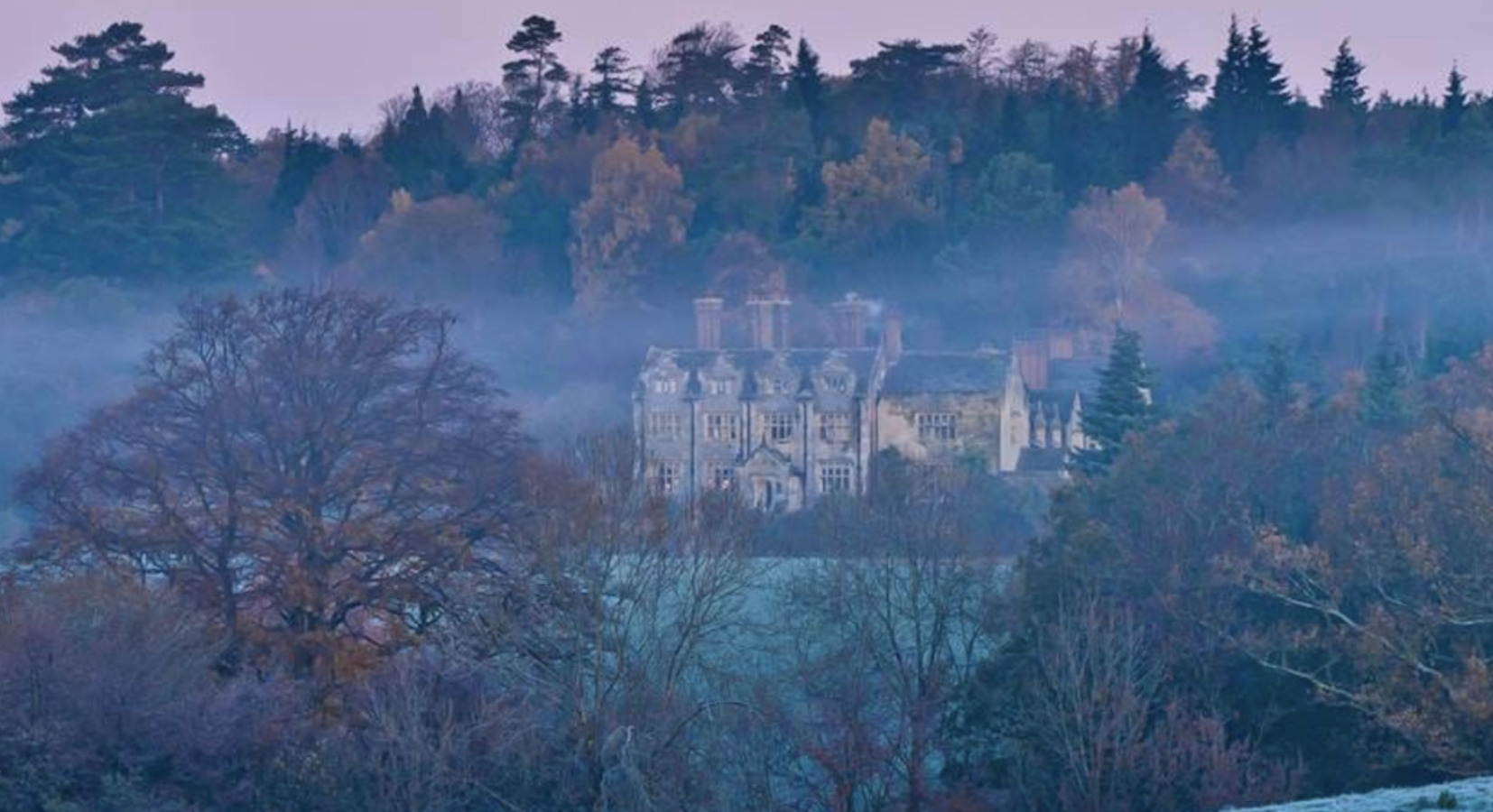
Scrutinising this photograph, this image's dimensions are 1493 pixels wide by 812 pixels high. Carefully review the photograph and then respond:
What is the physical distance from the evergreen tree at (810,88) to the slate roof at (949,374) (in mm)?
18243

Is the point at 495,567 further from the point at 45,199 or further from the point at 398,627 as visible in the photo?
the point at 45,199

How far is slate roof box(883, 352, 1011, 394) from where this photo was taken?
2019 inches

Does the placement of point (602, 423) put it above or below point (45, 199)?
below

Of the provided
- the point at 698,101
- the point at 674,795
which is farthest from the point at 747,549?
the point at 698,101

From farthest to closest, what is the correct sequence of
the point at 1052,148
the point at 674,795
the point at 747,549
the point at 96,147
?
1. the point at 1052,148
2. the point at 96,147
3. the point at 747,549
4. the point at 674,795

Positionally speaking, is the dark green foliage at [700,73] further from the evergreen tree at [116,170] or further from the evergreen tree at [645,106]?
the evergreen tree at [116,170]

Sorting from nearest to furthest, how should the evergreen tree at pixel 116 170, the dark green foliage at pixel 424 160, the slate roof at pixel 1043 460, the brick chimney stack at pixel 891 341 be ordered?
the slate roof at pixel 1043 460 < the brick chimney stack at pixel 891 341 < the evergreen tree at pixel 116 170 < the dark green foliage at pixel 424 160

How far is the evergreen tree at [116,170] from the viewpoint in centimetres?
5859

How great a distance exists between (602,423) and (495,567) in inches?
944

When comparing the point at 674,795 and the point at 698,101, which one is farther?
the point at 698,101

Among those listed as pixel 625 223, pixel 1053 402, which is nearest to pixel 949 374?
pixel 1053 402

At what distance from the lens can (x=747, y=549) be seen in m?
29.4

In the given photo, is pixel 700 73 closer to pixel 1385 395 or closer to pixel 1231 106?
pixel 1231 106

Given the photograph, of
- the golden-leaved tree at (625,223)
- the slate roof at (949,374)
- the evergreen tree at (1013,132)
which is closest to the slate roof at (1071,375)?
the slate roof at (949,374)
